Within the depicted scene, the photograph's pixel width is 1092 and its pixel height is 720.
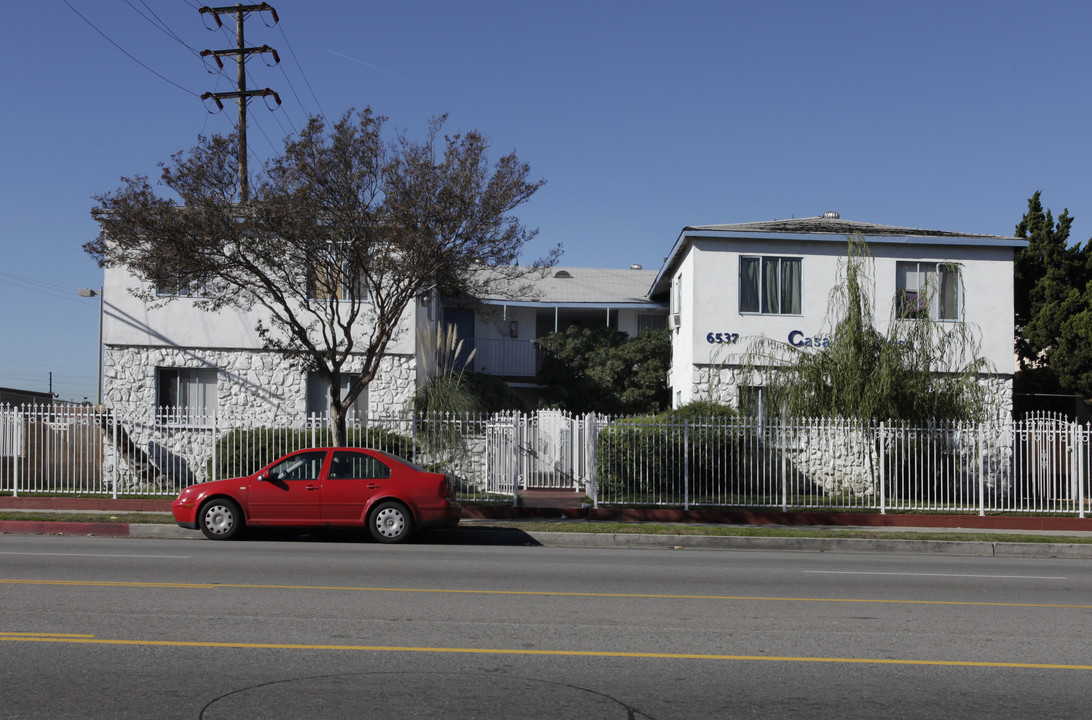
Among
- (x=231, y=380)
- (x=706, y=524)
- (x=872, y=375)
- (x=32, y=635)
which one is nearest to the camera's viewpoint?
(x=32, y=635)

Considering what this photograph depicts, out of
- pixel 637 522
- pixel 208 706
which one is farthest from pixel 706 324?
pixel 208 706

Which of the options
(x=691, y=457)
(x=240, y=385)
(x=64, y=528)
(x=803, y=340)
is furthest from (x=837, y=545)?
(x=240, y=385)

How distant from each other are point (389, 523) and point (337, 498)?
851 mm

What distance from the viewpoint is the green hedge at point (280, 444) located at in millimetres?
19688

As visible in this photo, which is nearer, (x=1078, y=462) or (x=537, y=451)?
(x=1078, y=462)

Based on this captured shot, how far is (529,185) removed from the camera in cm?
1738

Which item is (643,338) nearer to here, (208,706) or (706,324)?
(706,324)

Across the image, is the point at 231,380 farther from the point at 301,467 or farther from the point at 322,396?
the point at 301,467

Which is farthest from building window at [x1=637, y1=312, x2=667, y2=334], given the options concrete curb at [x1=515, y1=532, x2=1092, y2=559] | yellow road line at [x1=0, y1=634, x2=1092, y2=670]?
yellow road line at [x1=0, y1=634, x2=1092, y2=670]

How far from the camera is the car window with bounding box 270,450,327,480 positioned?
1476 cm

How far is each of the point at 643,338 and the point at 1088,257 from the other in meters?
12.3

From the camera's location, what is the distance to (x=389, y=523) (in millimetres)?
14617

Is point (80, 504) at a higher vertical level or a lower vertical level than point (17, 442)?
lower

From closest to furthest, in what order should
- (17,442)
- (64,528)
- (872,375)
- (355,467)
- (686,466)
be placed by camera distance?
(355,467), (64,528), (686,466), (17,442), (872,375)
